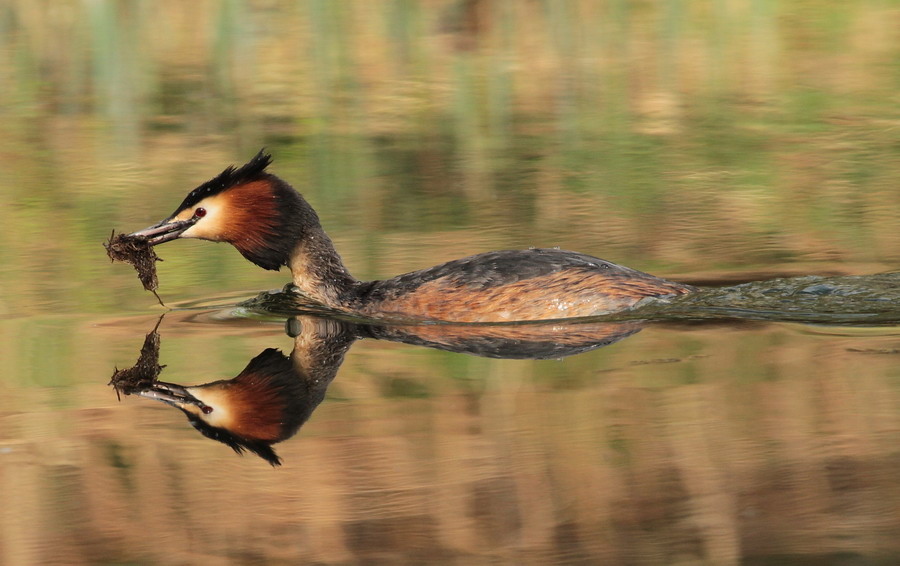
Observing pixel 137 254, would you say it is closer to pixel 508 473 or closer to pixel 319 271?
pixel 319 271

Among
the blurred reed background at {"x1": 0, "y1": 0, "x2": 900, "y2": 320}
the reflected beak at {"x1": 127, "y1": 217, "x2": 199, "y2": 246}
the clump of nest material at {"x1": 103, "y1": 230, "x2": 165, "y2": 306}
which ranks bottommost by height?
the blurred reed background at {"x1": 0, "y1": 0, "x2": 900, "y2": 320}

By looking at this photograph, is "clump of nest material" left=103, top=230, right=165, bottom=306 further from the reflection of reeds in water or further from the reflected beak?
the reflection of reeds in water

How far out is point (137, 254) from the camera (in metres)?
8.20

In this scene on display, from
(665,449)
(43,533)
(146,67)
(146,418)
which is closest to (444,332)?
(146,418)

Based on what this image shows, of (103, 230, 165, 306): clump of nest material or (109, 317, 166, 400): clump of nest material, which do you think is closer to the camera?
(109, 317, 166, 400): clump of nest material

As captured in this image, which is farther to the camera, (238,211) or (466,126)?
(466,126)

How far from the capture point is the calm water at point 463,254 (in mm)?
4789

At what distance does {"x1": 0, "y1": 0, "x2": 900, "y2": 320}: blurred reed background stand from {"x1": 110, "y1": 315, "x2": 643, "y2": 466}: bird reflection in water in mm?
1376

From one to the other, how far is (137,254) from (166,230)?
36 cm

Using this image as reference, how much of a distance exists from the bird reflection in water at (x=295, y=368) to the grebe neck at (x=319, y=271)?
209 mm

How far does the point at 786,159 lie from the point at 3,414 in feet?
25.0

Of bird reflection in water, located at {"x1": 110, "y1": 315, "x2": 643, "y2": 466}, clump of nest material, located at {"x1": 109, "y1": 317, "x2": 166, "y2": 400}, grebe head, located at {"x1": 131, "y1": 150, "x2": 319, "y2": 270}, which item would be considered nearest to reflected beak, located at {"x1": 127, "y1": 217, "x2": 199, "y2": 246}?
grebe head, located at {"x1": 131, "y1": 150, "x2": 319, "y2": 270}

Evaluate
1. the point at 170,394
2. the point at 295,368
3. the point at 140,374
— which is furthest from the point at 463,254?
the point at 170,394

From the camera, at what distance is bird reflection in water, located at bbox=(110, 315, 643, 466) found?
5945 mm
